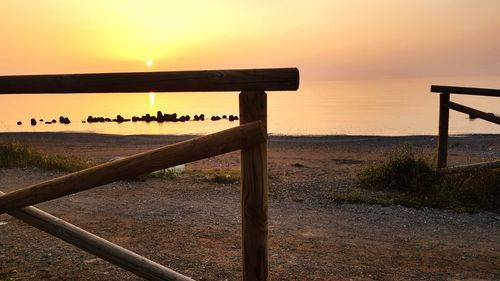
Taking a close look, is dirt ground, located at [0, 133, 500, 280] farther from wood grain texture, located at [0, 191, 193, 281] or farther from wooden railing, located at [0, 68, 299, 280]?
wooden railing, located at [0, 68, 299, 280]

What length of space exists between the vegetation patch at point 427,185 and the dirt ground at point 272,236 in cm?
40

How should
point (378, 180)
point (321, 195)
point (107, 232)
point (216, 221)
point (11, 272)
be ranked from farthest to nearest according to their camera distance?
point (378, 180) < point (321, 195) < point (216, 221) < point (107, 232) < point (11, 272)

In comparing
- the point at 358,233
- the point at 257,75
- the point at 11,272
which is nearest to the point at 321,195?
the point at 358,233

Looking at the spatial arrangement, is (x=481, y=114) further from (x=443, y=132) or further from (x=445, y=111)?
(x=443, y=132)

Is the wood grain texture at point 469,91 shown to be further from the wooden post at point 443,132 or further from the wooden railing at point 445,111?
the wooden post at point 443,132

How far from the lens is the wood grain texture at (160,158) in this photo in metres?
2.61

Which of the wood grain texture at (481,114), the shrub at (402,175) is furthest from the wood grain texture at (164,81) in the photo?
the wood grain texture at (481,114)

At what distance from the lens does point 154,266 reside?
3441 millimetres

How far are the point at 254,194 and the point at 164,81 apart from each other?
0.89 metres

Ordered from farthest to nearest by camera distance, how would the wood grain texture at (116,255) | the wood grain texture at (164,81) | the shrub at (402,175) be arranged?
the shrub at (402,175) < the wood grain texture at (116,255) < the wood grain texture at (164,81)

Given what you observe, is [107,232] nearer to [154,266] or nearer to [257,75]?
[154,266]

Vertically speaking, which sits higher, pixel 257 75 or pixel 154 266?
pixel 257 75

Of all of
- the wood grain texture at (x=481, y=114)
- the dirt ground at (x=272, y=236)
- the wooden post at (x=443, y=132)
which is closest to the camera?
the dirt ground at (x=272, y=236)

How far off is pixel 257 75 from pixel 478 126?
48.0m
